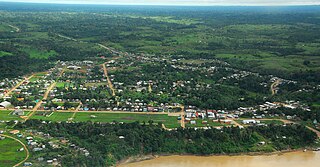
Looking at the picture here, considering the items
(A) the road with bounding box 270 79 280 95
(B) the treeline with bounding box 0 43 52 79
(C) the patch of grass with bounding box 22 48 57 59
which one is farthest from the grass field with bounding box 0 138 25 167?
(C) the patch of grass with bounding box 22 48 57 59

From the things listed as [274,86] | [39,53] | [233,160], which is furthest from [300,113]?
[39,53]

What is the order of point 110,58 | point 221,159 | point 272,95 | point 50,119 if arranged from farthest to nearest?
point 110,58 → point 272,95 → point 50,119 → point 221,159

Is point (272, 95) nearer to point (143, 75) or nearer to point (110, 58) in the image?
point (143, 75)

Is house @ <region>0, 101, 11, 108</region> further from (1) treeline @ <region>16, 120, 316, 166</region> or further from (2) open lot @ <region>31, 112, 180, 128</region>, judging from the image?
(1) treeline @ <region>16, 120, 316, 166</region>

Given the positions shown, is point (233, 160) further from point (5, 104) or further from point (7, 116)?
point (5, 104)

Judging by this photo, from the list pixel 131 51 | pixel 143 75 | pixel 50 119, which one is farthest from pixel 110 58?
pixel 50 119

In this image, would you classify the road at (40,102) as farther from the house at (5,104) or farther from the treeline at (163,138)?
the treeline at (163,138)
